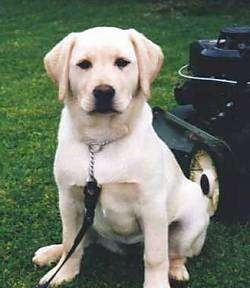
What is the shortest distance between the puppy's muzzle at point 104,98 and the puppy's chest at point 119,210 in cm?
36

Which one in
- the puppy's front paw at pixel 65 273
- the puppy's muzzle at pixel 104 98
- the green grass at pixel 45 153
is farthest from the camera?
the green grass at pixel 45 153

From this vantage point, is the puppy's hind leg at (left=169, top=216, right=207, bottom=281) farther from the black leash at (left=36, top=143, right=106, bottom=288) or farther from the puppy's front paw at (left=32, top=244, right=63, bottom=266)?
the puppy's front paw at (left=32, top=244, right=63, bottom=266)

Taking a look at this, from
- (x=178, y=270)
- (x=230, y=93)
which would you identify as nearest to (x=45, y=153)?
(x=230, y=93)

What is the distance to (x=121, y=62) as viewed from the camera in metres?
3.27

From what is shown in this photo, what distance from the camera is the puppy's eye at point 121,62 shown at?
3.25m

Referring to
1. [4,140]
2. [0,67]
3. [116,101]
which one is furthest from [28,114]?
[116,101]

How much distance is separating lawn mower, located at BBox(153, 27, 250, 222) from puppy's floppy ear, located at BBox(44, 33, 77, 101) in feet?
3.97

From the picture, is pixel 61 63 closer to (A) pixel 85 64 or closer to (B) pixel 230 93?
(A) pixel 85 64

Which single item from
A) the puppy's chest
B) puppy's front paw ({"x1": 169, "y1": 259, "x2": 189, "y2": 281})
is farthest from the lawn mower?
the puppy's chest

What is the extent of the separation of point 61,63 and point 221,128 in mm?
1414

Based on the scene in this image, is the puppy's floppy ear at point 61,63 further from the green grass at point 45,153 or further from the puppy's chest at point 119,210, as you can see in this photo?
the green grass at point 45,153

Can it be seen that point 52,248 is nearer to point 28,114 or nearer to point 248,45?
point 248,45

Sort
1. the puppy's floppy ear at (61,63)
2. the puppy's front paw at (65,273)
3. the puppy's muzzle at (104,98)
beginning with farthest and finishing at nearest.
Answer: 1. the puppy's front paw at (65,273)
2. the puppy's floppy ear at (61,63)
3. the puppy's muzzle at (104,98)

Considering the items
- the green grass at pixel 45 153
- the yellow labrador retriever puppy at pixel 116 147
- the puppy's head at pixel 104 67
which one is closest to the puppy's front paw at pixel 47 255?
the green grass at pixel 45 153
